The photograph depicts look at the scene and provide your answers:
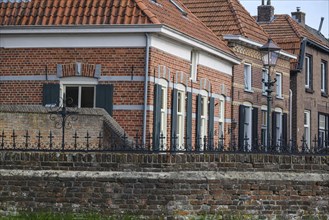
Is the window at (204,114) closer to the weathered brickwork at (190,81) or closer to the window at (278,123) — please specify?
the weathered brickwork at (190,81)

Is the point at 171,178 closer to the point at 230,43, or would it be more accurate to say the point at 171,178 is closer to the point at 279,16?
the point at 230,43

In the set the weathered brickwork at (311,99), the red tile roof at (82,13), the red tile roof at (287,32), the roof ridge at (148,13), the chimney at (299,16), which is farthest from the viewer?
the chimney at (299,16)

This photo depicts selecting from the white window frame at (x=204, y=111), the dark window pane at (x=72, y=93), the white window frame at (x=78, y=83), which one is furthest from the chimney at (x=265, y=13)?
the dark window pane at (x=72, y=93)

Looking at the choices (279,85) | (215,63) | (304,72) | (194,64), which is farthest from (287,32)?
(194,64)

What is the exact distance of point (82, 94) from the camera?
2494cm

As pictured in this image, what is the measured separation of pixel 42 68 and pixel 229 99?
29.4ft

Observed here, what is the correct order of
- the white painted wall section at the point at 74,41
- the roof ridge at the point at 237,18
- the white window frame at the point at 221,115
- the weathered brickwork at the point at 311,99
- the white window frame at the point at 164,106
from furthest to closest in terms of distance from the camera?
1. the weathered brickwork at the point at 311,99
2. the roof ridge at the point at 237,18
3. the white window frame at the point at 221,115
4. the white window frame at the point at 164,106
5. the white painted wall section at the point at 74,41

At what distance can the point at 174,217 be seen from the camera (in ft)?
47.0

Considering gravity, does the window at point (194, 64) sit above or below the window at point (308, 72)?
below

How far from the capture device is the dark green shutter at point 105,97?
24.5m

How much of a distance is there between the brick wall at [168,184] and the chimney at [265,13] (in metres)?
29.6

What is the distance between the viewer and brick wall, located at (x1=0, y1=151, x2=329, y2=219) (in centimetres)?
1445

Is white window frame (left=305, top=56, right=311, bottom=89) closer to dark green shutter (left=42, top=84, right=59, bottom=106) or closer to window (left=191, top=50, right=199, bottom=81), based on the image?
window (left=191, top=50, right=199, bottom=81)

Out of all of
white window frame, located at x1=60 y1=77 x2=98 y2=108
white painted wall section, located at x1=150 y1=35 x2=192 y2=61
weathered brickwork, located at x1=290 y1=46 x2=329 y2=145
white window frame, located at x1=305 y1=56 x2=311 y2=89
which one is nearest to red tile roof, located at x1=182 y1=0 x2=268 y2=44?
weathered brickwork, located at x1=290 y1=46 x2=329 y2=145
